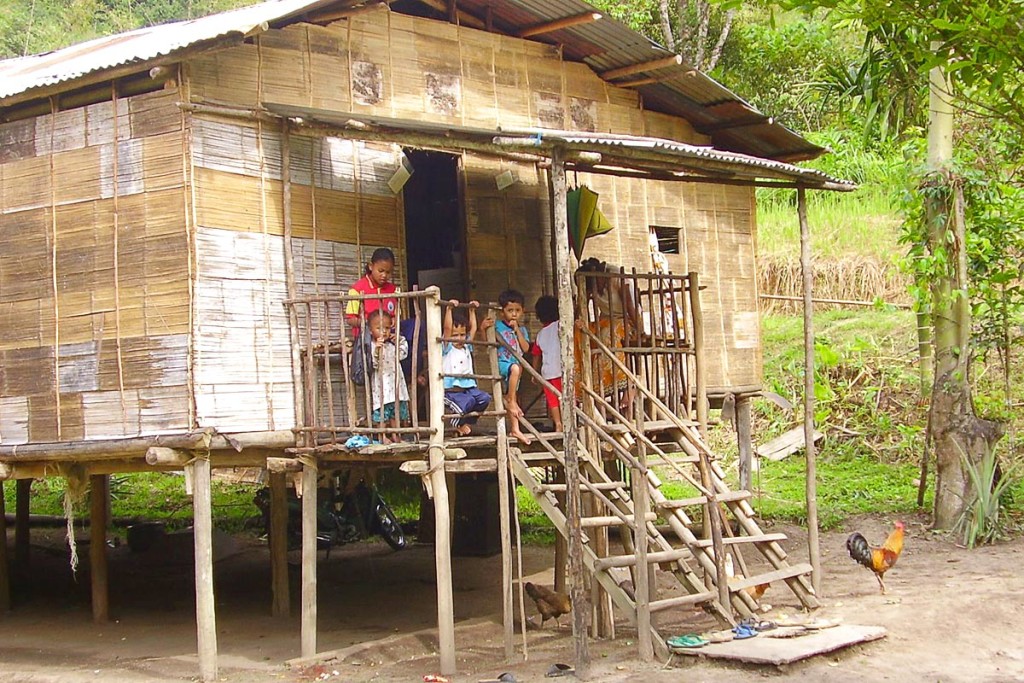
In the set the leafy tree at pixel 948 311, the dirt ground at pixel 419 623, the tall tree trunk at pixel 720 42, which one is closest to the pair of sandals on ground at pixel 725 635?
the dirt ground at pixel 419 623

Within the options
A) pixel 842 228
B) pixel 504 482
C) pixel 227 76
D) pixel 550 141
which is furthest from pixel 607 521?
pixel 842 228

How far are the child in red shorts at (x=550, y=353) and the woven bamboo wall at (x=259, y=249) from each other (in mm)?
1636

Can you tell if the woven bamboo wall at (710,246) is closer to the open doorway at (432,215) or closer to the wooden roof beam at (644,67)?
the wooden roof beam at (644,67)

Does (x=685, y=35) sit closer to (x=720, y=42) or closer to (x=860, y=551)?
(x=720, y=42)

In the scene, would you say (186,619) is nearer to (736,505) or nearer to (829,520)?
(736,505)

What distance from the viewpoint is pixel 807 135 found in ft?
74.5

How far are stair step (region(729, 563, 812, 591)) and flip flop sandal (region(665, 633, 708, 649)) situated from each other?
0.58 meters

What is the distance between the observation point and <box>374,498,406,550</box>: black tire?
53.7 ft

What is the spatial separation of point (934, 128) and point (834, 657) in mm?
7249

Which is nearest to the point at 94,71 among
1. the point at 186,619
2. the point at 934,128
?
the point at 186,619

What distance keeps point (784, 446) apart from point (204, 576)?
34.9ft

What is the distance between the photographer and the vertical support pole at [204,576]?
9148mm

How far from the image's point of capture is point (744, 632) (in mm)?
9148

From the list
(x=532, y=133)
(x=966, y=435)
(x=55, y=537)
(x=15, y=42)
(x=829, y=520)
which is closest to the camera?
(x=532, y=133)
